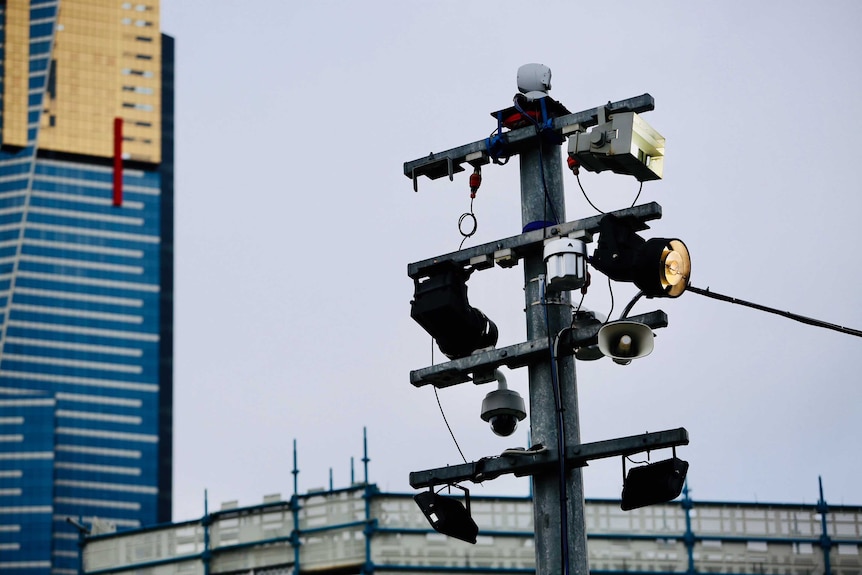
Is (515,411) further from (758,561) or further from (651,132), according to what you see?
(758,561)

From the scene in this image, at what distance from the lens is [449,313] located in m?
15.5

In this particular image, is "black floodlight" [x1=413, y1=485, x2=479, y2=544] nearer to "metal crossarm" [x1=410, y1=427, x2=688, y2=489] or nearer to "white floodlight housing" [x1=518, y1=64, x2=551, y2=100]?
"metal crossarm" [x1=410, y1=427, x2=688, y2=489]

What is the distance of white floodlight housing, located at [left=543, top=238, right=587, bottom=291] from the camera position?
48.9 feet

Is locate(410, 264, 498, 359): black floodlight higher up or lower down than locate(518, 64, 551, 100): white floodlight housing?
lower down

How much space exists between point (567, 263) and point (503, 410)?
165cm

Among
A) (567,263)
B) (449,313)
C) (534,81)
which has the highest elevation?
(534,81)

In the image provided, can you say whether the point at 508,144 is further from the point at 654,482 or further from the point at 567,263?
the point at 654,482

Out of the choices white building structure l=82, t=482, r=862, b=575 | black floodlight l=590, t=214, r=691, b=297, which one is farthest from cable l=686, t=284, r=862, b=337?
white building structure l=82, t=482, r=862, b=575

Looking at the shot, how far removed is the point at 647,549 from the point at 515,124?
28.9 metres

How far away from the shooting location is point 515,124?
53.8 feet

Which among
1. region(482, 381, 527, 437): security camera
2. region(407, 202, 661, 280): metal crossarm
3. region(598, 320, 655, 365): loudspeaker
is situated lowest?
region(482, 381, 527, 437): security camera

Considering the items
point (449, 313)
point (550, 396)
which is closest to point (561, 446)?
point (550, 396)

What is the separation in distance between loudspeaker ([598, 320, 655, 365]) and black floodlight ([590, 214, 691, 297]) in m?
0.33

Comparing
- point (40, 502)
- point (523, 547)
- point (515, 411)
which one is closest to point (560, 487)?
point (515, 411)
